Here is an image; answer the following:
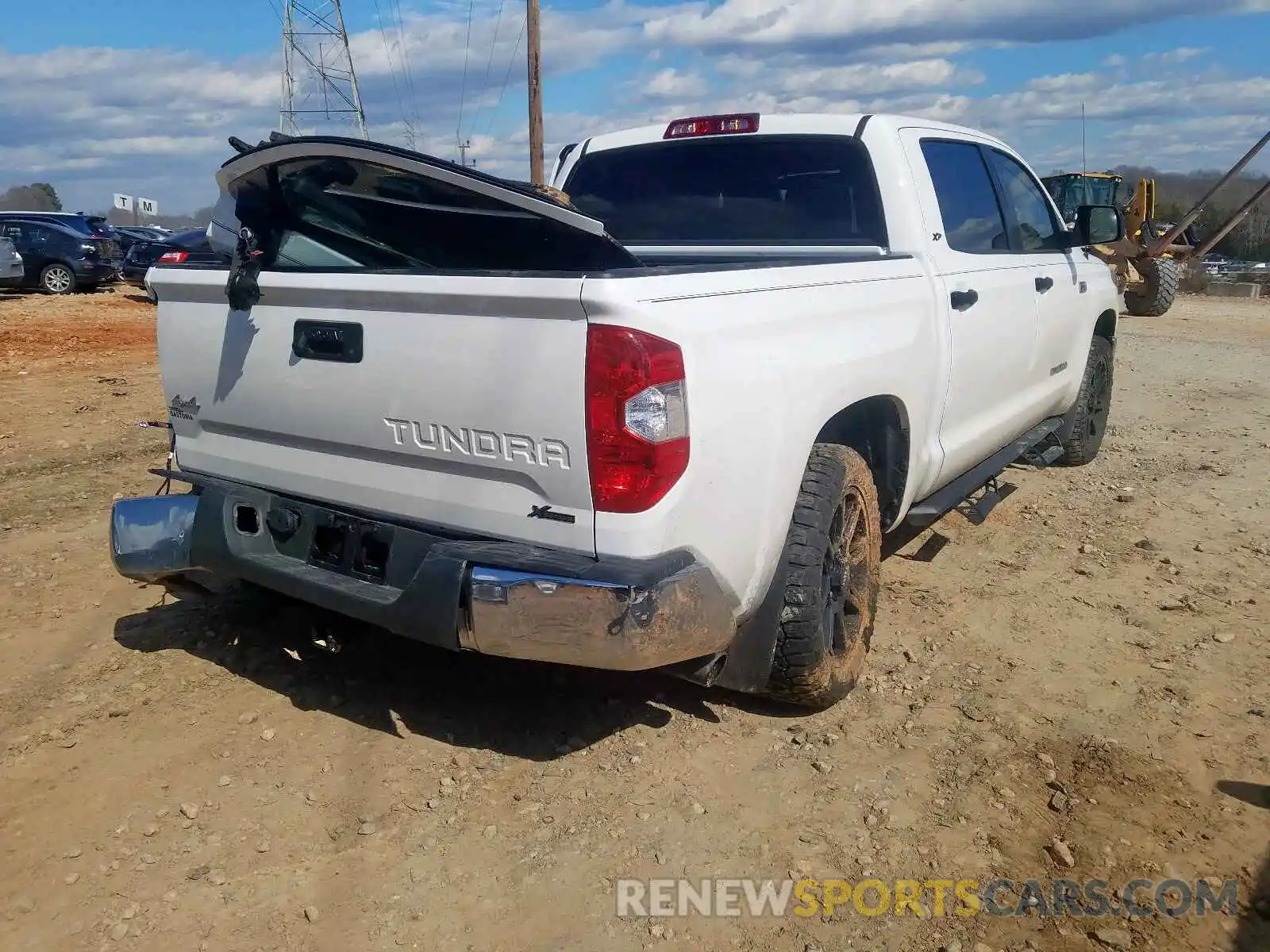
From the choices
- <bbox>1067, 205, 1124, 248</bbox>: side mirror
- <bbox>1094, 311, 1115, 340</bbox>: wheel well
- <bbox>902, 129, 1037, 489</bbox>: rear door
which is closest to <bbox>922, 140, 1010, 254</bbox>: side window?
<bbox>902, 129, 1037, 489</bbox>: rear door

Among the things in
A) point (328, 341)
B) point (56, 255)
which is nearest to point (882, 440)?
point (328, 341)

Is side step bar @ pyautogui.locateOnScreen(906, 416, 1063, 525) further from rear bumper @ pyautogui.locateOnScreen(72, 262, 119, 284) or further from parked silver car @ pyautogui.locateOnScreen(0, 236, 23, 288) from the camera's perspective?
rear bumper @ pyautogui.locateOnScreen(72, 262, 119, 284)

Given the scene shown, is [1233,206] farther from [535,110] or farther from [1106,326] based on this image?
[1106,326]

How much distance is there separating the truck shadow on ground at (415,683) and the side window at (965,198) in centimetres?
227

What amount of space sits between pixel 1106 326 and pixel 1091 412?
568mm

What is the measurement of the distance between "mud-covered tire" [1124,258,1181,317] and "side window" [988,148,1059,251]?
1334cm

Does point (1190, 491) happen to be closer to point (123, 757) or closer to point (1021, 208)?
point (1021, 208)

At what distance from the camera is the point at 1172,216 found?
4391cm

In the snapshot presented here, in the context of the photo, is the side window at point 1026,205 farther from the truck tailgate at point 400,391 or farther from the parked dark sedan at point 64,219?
the parked dark sedan at point 64,219

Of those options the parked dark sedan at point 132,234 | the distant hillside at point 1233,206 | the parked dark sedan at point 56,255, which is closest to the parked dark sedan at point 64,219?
the parked dark sedan at point 56,255

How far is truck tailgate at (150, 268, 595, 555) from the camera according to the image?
107 inches

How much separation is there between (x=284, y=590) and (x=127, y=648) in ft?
4.26

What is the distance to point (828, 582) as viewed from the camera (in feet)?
11.8

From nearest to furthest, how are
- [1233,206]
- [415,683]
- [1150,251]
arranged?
[415,683], [1150,251], [1233,206]
